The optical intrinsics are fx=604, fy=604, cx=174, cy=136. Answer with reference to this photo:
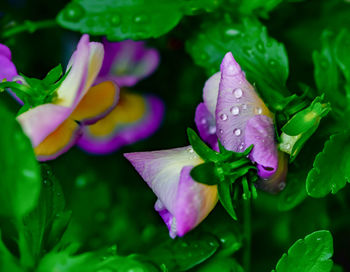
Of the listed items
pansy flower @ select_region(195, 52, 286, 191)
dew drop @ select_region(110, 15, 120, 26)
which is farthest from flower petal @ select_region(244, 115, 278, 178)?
dew drop @ select_region(110, 15, 120, 26)

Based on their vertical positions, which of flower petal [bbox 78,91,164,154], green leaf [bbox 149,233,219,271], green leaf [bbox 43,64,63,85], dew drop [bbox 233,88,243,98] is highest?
dew drop [bbox 233,88,243,98]

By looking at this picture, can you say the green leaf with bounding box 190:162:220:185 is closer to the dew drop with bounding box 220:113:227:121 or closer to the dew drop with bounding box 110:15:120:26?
the dew drop with bounding box 220:113:227:121

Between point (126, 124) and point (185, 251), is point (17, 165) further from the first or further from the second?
point (126, 124)

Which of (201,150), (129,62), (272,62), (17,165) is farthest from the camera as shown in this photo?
(129,62)

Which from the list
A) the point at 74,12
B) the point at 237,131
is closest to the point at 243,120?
the point at 237,131

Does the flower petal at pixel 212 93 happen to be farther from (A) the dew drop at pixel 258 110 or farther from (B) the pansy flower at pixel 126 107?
(B) the pansy flower at pixel 126 107

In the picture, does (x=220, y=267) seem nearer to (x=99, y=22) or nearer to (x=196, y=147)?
(x=196, y=147)
